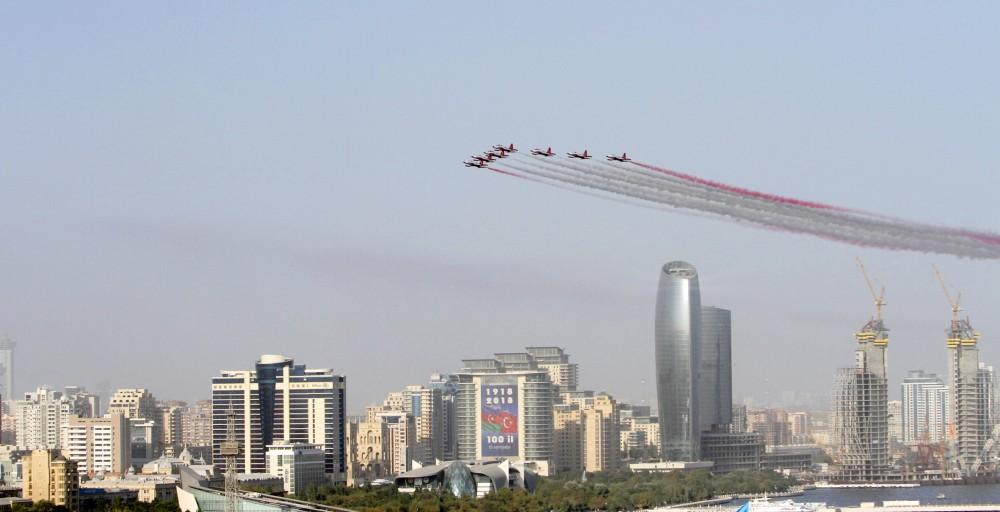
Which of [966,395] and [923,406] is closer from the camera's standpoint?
[966,395]

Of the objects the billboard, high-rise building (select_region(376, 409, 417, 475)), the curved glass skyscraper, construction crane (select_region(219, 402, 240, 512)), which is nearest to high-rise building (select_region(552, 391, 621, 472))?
the billboard

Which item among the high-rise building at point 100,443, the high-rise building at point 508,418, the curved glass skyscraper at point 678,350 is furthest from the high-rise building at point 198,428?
the curved glass skyscraper at point 678,350

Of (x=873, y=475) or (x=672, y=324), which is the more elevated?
(x=672, y=324)

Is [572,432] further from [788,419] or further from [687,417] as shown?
[788,419]

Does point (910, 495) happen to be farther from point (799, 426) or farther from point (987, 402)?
point (799, 426)

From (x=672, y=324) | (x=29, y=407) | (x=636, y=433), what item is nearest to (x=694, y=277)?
(x=672, y=324)

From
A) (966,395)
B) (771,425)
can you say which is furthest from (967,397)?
(771,425)
